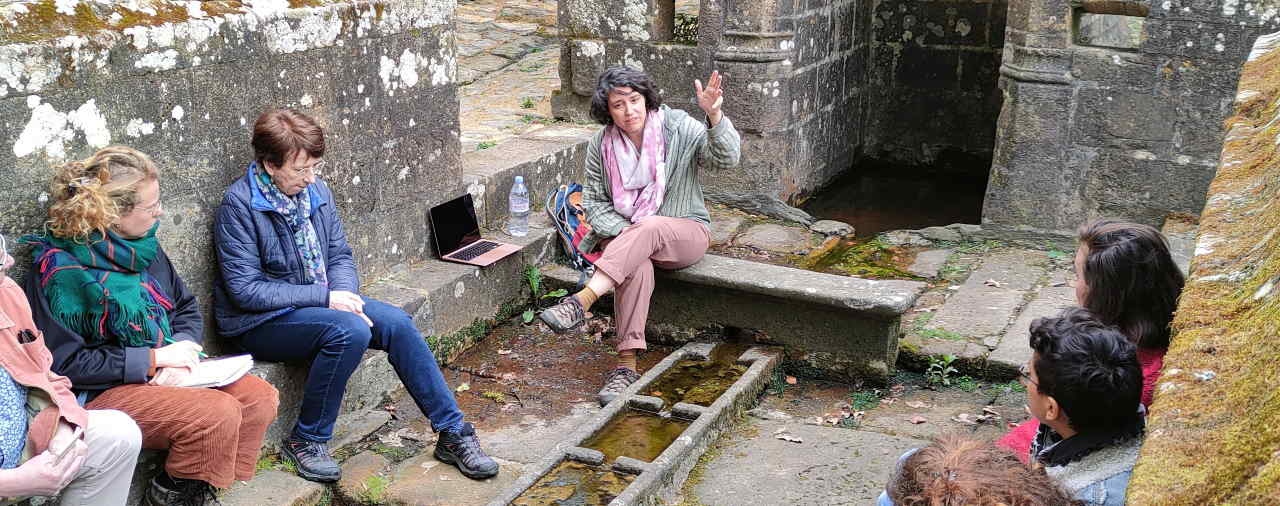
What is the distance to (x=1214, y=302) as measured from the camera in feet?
6.20

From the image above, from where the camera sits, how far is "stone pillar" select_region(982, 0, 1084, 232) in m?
6.55

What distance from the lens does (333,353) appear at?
382 cm

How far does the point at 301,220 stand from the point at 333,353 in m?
0.51

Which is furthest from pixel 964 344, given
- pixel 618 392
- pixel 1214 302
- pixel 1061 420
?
pixel 1214 302

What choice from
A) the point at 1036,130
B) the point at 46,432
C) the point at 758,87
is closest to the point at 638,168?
the point at 758,87

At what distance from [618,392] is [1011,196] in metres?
3.58

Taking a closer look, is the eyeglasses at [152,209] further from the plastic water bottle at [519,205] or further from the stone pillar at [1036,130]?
the stone pillar at [1036,130]

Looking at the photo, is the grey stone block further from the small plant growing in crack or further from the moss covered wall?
the moss covered wall

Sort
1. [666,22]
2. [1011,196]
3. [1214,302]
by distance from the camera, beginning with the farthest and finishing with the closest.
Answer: [666,22]
[1011,196]
[1214,302]

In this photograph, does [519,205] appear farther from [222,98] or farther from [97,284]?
[97,284]

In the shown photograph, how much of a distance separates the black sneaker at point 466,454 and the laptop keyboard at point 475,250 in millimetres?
1424

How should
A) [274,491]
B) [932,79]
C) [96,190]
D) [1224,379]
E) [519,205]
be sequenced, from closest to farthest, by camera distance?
[1224,379] → [96,190] → [274,491] → [519,205] → [932,79]

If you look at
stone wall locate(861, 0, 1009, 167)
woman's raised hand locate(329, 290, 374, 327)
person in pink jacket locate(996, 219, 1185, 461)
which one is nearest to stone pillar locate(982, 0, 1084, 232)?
stone wall locate(861, 0, 1009, 167)

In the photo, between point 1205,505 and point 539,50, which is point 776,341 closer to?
point 1205,505
